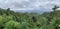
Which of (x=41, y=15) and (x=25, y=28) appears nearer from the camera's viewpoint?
(x=25, y=28)

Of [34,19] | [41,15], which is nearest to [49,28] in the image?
[41,15]

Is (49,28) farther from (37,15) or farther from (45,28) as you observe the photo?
(37,15)

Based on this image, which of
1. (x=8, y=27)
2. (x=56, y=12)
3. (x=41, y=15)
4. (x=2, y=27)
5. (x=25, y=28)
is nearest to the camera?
(x=25, y=28)

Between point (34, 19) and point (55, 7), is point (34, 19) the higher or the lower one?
the lower one

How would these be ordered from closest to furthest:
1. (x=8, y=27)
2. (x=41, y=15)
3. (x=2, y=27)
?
(x=8, y=27) < (x=2, y=27) < (x=41, y=15)

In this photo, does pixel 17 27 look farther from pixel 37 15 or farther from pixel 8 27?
pixel 37 15

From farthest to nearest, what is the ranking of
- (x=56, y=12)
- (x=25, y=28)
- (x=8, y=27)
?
(x=56, y=12) < (x=8, y=27) < (x=25, y=28)

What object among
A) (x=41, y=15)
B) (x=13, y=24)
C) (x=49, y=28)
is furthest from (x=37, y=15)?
(x=49, y=28)

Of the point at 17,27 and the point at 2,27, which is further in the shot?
the point at 2,27
